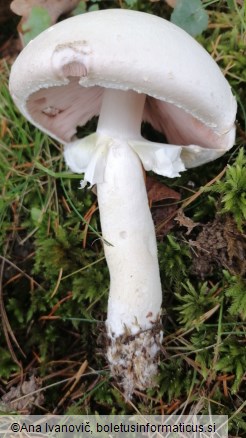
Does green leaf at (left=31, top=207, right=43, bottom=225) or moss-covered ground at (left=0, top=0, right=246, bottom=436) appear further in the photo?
green leaf at (left=31, top=207, right=43, bottom=225)

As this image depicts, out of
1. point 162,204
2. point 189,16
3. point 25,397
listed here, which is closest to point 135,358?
point 25,397

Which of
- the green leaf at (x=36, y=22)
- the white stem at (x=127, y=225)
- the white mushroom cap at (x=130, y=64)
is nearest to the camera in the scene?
the white mushroom cap at (x=130, y=64)

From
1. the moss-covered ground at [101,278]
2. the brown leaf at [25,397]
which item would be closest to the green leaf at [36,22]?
the moss-covered ground at [101,278]

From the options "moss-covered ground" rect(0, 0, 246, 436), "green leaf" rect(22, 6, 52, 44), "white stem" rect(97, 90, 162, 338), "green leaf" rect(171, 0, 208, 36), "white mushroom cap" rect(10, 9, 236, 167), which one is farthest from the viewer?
"green leaf" rect(22, 6, 52, 44)

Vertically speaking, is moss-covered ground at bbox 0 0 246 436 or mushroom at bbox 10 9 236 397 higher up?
mushroom at bbox 10 9 236 397

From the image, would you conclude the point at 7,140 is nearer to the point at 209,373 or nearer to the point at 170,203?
the point at 170,203

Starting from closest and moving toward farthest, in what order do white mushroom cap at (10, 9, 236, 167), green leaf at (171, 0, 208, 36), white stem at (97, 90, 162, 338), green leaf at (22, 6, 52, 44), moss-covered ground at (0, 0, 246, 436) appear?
white mushroom cap at (10, 9, 236, 167) → white stem at (97, 90, 162, 338) → moss-covered ground at (0, 0, 246, 436) → green leaf at (171, 0, 208, 36) → green leaf at (22, 6, 52, 44)

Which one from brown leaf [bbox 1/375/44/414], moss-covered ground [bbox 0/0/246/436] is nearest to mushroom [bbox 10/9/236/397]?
moss-covered ground [bbox 0/0/246/436]

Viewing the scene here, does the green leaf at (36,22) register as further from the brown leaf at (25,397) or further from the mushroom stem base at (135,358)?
the brown leaf at (25,397)

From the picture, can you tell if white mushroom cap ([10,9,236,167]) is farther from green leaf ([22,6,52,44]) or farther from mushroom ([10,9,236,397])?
green leaf ([22,6,52,44])
